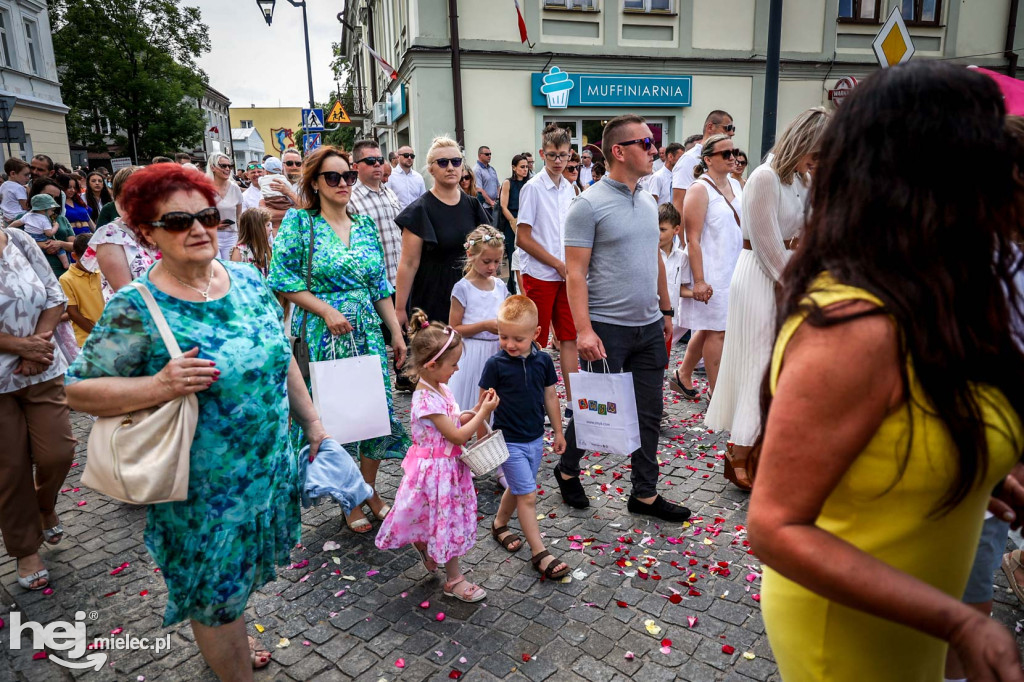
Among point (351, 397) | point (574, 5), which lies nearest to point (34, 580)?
point (351, 397)

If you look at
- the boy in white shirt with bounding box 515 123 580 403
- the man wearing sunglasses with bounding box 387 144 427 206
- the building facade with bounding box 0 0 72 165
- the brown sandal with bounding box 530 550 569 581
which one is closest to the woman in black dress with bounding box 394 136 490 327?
the boy in white shirt with bounding box 515 123 580 403

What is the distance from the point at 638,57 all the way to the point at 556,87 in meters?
2.37

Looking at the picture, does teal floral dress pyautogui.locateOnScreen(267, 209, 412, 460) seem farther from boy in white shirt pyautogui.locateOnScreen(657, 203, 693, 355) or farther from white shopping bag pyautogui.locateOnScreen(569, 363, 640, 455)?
boy in white shirt pyautogui.locateOnScreen(657, 203, 693, 355)

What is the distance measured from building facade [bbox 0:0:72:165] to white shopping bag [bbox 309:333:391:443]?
88.3 feet

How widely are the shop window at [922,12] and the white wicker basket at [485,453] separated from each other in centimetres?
1958

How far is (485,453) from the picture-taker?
3236mm

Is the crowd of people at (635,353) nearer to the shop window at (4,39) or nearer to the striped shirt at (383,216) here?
the striped shirt at (383,216)

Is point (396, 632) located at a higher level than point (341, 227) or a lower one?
lower

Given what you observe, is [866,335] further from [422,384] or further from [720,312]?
[720,312]

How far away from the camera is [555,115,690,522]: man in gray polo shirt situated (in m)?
3.85

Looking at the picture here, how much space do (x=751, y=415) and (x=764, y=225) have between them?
1124 mm

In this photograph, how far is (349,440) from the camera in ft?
12.1

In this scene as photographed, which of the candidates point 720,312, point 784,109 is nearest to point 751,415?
point 720,312

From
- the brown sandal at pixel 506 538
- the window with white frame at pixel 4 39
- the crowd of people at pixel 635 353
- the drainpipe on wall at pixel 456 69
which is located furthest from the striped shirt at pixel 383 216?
the window with white frame at pixel 4 39
